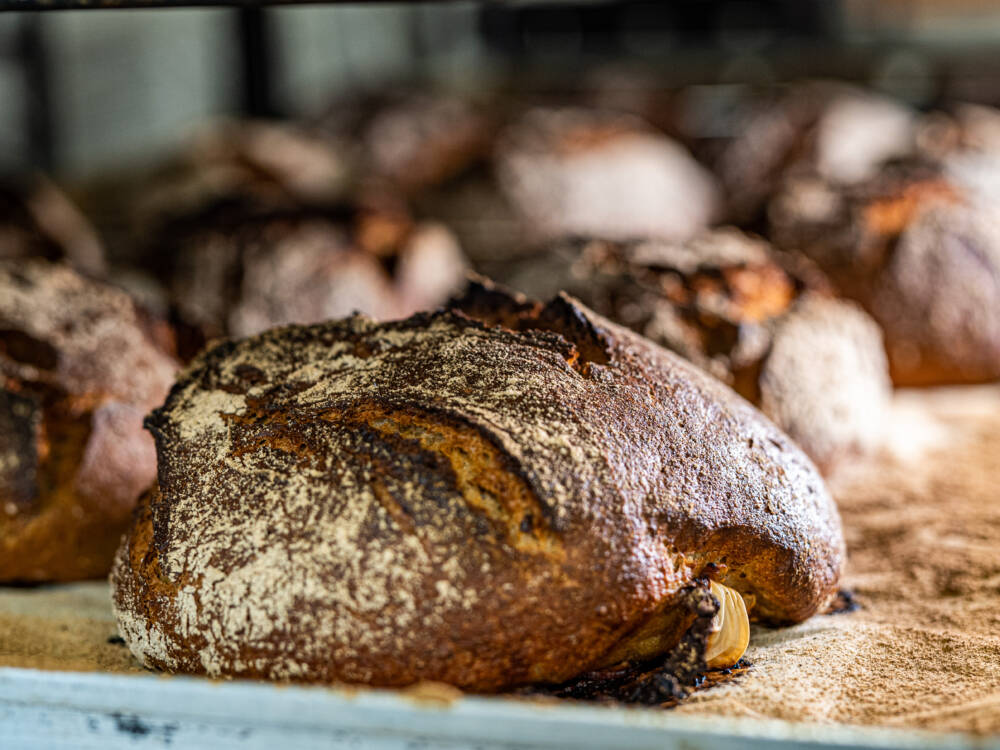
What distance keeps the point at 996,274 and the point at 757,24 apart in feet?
21.9

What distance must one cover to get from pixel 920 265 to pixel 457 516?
1883 millimetres

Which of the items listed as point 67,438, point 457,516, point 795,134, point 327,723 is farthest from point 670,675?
point 795,134

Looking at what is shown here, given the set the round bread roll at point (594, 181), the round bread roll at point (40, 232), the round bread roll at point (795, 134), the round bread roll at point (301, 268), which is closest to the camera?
the round bread roll at point (301, 268)

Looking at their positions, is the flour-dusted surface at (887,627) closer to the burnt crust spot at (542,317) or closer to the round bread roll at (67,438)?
the round bread roll at (67,438)

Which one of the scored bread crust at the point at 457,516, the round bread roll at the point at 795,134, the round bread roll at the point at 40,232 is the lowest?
the scored bread crust at the point at 457,516

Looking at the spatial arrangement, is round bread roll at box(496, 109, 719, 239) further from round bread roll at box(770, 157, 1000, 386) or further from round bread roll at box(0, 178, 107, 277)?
round bread roll at box(0, 178, 107, 277)

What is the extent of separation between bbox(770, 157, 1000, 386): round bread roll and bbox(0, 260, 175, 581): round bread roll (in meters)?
1.81

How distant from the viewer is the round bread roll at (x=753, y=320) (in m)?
1.95

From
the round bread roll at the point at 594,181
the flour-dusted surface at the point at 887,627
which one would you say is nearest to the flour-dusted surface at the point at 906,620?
the flour-dusted surface at the point at 887,627

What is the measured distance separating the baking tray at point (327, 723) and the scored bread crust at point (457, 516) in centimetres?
14

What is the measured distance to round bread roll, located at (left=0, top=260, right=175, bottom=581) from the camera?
66.8 inches

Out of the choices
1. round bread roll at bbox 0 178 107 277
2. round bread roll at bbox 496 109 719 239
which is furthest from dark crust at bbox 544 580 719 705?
round bread roll at bbox 496 109 719 239

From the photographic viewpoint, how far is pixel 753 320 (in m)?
2.07

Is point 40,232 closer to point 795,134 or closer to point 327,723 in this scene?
point 327,723
